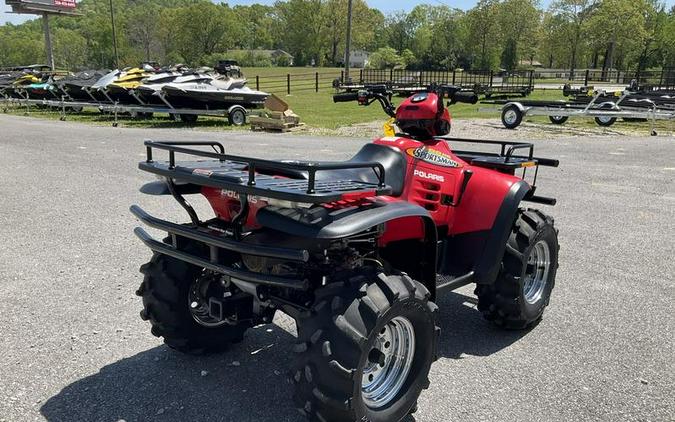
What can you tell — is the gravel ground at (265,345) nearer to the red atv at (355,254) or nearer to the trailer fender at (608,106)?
the red atv at (355,254)

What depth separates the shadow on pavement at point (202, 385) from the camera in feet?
9.51

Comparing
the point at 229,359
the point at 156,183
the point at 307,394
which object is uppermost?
the point at 156,183

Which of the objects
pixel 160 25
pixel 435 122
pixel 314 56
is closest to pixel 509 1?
pixel 314 56

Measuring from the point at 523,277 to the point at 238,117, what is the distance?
1662cm

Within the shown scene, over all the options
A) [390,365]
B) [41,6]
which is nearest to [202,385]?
[390,365]

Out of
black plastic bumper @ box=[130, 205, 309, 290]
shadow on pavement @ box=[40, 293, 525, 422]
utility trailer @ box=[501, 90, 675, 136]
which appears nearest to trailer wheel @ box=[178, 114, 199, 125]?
utility trailer @ box=[501, 90, 675, 136]

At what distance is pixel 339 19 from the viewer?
9650 centimetres

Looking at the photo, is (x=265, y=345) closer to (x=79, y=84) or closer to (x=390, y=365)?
(x=390, y=365)

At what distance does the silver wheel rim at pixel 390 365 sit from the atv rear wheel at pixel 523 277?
110cm

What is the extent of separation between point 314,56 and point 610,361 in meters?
106

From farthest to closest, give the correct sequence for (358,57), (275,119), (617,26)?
(358,57) → (617,26) → (275,119)

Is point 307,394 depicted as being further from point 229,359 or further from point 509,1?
point 509,1

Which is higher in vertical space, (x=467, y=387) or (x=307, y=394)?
(x=307, y=394)

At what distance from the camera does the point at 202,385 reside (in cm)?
319
